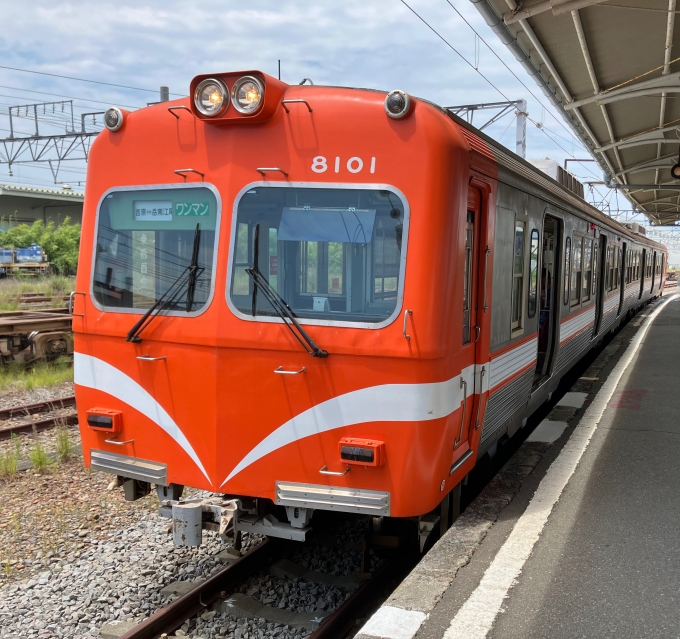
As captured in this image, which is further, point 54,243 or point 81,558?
point 54,243

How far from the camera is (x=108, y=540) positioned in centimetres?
521

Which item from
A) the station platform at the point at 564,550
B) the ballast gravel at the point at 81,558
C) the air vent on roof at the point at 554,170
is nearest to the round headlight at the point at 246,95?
the station platform at the point at 564,550

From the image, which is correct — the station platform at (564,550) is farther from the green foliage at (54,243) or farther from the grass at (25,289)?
the green foliage at (54,243)

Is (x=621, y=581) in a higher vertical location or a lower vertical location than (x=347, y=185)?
lower

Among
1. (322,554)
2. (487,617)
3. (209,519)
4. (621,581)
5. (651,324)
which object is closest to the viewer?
(487,617)

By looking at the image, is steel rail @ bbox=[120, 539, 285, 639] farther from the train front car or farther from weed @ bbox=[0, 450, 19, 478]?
weed @ bbox=[0, 450, 19, 478]

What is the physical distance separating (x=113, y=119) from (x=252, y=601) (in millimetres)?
3263

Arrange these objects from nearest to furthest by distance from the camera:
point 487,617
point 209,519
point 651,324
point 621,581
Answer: point 487,617
point 621,581
point 209,519
point 651,324

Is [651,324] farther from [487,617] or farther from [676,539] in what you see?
[487,617]

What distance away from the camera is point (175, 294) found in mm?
3994

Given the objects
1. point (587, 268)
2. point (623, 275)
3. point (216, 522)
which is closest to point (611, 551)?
point (216, 522)

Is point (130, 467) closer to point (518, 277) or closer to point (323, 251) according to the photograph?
point (323, 251)

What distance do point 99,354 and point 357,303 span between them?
1.79 m

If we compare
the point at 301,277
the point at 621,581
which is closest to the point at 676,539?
the point at 621,581
